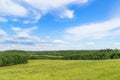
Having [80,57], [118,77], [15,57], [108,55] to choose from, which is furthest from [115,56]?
[118,77]

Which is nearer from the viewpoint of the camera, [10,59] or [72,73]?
[72,73]

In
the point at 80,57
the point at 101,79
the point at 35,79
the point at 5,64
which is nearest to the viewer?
the point at 101,79

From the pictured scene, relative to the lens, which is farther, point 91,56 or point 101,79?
point 91,56

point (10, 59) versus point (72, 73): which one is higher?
point (10, 59)

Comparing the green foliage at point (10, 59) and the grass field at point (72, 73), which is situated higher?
the green foliage at point (10, 59)

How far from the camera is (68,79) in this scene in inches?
817

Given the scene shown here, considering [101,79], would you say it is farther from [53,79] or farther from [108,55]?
[108,55]

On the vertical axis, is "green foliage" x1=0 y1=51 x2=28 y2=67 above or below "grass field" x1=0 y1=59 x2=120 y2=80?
above

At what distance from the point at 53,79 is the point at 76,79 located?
2697 millimetres

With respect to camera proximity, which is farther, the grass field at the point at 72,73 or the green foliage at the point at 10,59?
the green foliage at the point at 10,59

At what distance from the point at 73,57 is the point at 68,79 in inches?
2974

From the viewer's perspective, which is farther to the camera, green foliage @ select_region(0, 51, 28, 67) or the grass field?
green foliage @ select_region(0, 51, 28, 67)

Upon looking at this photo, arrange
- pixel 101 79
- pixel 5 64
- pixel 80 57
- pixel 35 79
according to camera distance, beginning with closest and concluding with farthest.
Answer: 1. pixel 101 79
2. pixel 35 79
3. pixel 5 64
4. pixel 80 57

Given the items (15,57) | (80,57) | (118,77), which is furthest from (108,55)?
(118,77)
